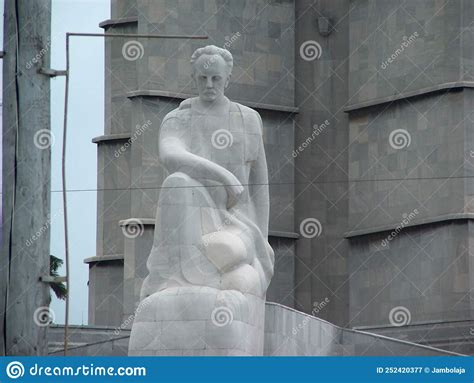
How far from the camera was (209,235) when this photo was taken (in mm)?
24688

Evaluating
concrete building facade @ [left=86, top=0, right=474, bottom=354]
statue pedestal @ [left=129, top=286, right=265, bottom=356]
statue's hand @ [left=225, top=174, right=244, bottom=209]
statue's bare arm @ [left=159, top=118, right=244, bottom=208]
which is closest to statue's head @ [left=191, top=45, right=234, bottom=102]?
statue's bare arm @ [left=159, top=118, right=244, bottom=208]

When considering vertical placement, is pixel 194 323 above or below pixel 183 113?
below

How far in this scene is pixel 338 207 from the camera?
124 ft

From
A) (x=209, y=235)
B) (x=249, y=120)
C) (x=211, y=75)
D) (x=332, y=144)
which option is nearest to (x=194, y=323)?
(x=209, y=235)

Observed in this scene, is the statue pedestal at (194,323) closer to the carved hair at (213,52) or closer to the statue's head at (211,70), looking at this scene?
the statue's head at (211,70)

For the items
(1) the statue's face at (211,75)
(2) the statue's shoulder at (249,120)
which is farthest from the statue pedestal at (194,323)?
(1) the statue's face at (211,75)

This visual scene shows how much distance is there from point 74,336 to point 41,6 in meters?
14.6

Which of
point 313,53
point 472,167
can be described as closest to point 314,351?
point 472,167

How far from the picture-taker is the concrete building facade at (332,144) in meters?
35.6

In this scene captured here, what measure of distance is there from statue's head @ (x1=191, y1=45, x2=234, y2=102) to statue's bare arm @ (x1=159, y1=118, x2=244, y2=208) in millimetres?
612

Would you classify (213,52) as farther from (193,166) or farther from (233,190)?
(233,190)

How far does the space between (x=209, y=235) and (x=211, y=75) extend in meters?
1.90

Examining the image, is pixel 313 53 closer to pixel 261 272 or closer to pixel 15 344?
pixel 261 272

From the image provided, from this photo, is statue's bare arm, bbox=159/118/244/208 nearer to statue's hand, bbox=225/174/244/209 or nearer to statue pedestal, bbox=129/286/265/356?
statue's hand, bbox=225/174/244/209
